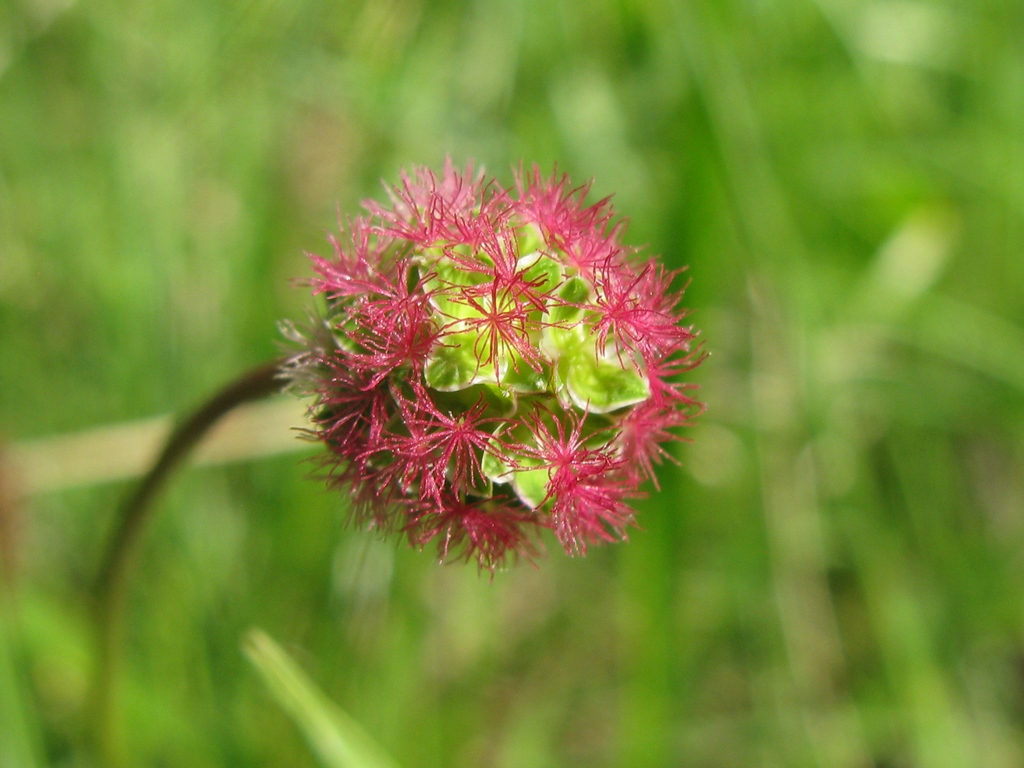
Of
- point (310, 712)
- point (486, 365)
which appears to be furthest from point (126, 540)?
point (486, 365)

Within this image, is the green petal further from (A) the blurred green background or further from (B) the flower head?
(A) the blurred green background

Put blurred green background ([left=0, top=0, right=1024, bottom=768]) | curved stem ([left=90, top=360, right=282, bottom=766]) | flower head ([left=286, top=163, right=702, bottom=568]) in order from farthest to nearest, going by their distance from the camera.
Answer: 1. blurred green background ([left=0, top=0, right=1024, bottom=768])
2. curved stem ([left=90, top=360, right=282, bottom=766])
3. flower head ([left=286, top=163, right=702, bottom=568])

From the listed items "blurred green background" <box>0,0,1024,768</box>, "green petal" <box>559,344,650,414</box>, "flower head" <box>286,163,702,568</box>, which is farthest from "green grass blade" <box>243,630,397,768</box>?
"blurred green background" <box>0,0,1024,768</box>

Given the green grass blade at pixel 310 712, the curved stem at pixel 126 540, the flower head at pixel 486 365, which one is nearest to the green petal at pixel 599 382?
the flower head at pixel 486 365

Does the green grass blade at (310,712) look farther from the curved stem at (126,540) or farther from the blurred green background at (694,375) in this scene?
the blurred green background at (694,375)

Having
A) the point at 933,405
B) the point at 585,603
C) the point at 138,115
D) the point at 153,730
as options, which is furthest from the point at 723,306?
the point at 153,730

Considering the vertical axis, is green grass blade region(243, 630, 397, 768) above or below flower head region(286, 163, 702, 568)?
below

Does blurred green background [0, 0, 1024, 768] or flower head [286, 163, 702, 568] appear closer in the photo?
flower head [286, 163, 702, 568]
